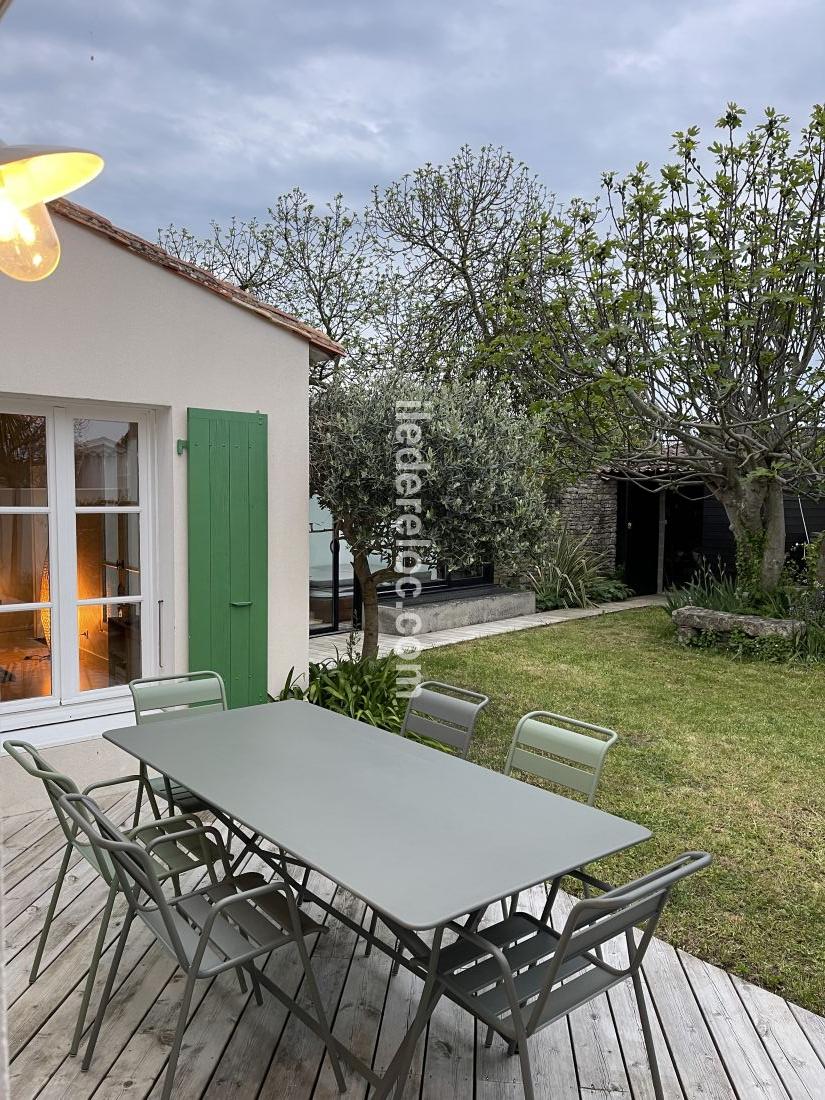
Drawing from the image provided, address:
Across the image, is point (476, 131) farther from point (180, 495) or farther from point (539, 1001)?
point (539, 1001)

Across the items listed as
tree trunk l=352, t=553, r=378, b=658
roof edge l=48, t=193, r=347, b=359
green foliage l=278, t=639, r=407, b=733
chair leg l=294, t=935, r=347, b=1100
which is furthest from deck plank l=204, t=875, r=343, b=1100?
roof edge l=48, t=193, r=347, b=359

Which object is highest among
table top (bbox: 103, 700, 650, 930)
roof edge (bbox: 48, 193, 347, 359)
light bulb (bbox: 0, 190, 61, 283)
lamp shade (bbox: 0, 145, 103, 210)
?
roof edge (bbox: 48, 193, 347, 359)

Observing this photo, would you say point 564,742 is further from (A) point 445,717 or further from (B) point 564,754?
(A) point 445,717

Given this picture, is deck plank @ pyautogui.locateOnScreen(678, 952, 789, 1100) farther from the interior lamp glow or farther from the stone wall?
the stone wall

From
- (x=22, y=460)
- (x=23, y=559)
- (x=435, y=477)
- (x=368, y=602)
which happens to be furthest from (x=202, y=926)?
(x=368, y=602)

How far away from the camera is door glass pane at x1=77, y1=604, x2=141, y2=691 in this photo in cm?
455

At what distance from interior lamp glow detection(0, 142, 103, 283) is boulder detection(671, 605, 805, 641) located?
27.2ft

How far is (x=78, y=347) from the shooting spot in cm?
425

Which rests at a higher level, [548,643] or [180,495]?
[180,495]

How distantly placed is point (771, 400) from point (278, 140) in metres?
7.66

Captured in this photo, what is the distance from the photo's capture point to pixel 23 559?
4312 mm

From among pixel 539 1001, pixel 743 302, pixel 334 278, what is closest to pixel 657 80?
pixel 743 302

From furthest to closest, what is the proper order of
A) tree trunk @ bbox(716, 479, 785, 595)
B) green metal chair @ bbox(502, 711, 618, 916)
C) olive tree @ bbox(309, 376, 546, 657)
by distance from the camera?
tree trunk @ bbox(716, 479, 785, 595) < olive tree @ bbox(309, 376, 546, 657) < green metal chair @ bbox(502, 711, 618, 916)

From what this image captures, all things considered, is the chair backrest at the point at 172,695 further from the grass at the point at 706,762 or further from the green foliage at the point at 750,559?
the green foliage at the point at 750,559
